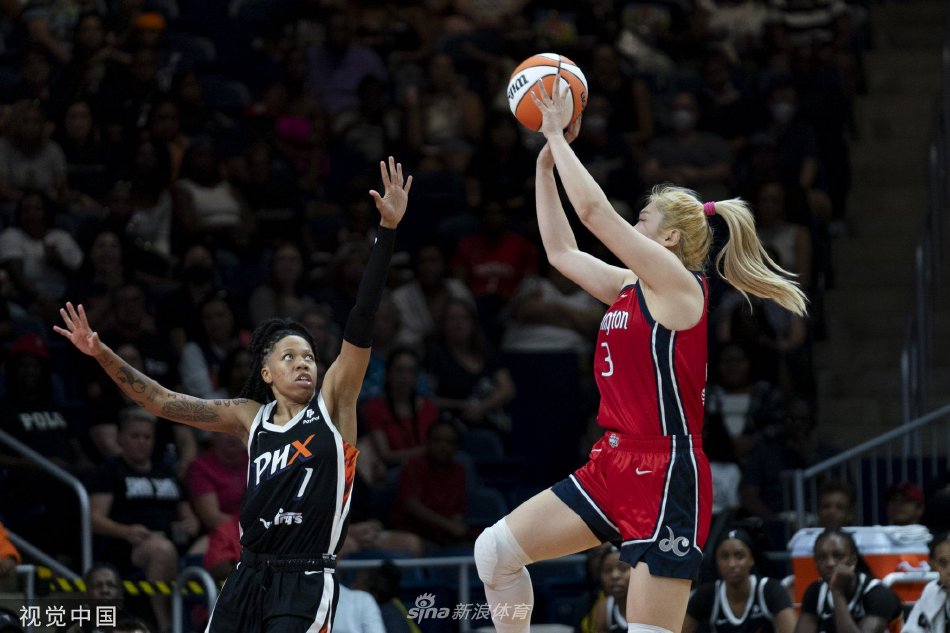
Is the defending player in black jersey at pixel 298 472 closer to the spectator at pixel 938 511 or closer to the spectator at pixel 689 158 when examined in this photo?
the spectator at pixel 938 511

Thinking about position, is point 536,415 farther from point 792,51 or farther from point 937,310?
point 792,51

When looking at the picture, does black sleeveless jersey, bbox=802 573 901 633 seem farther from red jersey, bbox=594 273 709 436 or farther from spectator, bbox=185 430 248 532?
spectator, bbox=185 430 248 532

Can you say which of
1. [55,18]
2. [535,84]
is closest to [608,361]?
[535,84]

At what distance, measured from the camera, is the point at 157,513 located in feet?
36.3

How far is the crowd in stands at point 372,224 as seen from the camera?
11.5 m

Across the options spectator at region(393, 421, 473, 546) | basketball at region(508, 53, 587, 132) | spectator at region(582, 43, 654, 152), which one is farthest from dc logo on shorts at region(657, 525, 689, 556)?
spectator at region(582, 43, 654, 152)

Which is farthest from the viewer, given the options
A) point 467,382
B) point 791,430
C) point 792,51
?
point 792,51

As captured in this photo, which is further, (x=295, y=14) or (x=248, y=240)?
(x=295, y=14)

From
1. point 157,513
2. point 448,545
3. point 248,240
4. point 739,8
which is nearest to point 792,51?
point 739,8

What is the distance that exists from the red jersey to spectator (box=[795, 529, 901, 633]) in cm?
297

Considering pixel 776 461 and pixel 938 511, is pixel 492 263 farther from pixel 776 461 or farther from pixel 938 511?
pixel 938 511

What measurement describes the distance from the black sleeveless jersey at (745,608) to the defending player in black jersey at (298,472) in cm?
352

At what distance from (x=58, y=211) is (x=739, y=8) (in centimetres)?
746

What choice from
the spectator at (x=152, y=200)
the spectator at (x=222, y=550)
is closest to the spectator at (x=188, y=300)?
the spectator at (x=152, y=200)
